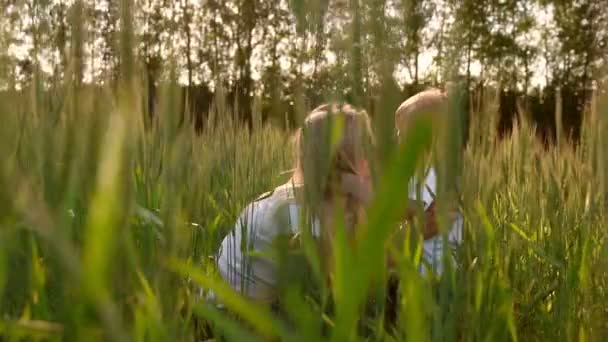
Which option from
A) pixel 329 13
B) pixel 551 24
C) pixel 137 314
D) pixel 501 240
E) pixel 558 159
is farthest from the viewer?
pixel 551 24

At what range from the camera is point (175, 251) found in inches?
20.2

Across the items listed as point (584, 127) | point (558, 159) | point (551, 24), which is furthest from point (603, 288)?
point (551, 24)

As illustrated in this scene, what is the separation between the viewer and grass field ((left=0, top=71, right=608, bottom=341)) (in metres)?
0.25

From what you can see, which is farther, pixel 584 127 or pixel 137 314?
pixel 584 127

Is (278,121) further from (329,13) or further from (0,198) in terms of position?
(0,198)

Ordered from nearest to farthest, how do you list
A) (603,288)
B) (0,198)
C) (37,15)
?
(0,198)
(37,15)
(603,288)

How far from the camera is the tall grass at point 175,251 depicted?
0.81 ft

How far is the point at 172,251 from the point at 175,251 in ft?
0.07

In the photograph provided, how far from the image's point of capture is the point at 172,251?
493 millimetres

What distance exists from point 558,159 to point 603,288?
0.63m

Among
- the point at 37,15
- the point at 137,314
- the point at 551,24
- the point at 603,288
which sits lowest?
the point at 603,288

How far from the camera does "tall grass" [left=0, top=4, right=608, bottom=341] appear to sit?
9.8 inches

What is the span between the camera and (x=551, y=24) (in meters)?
16.3

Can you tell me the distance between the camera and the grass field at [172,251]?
25 centimetres
